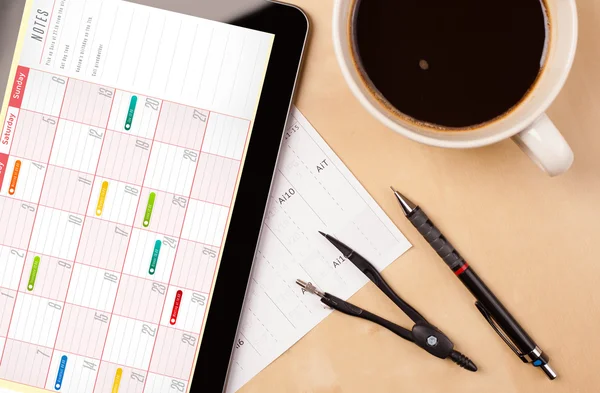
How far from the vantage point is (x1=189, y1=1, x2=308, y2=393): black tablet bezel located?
61cm

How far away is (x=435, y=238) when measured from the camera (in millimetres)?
610

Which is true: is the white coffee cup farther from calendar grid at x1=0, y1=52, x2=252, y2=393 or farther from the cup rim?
calendar grid at x1=0, y1=52, x2=252, y2=393

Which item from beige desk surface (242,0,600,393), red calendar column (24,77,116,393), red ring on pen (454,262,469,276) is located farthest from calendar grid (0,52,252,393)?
red ring on pen (454,262,469,276)

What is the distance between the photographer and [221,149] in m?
0.62

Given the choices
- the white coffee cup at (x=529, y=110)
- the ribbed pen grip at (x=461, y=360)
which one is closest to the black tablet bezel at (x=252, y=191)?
the white coffee cup at (x=529, y=110)

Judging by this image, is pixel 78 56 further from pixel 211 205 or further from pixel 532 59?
pixel 532 59

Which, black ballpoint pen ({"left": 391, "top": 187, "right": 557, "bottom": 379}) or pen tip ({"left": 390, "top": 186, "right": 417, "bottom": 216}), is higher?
pen tip ({"left": 390, "top": 186, "right": 417, "bottom": 216})

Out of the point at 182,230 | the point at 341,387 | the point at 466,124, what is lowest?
Result: the point at 341,387

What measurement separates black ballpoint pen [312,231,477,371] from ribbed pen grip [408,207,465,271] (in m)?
0.06

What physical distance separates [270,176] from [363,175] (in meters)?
0.09

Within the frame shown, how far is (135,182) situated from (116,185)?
20 mm

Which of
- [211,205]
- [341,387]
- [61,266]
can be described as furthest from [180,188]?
[341,387]

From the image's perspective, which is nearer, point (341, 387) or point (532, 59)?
point (532, 59)

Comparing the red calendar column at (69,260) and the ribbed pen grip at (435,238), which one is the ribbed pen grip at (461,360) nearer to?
the ribbed pen grip at (435,238)
